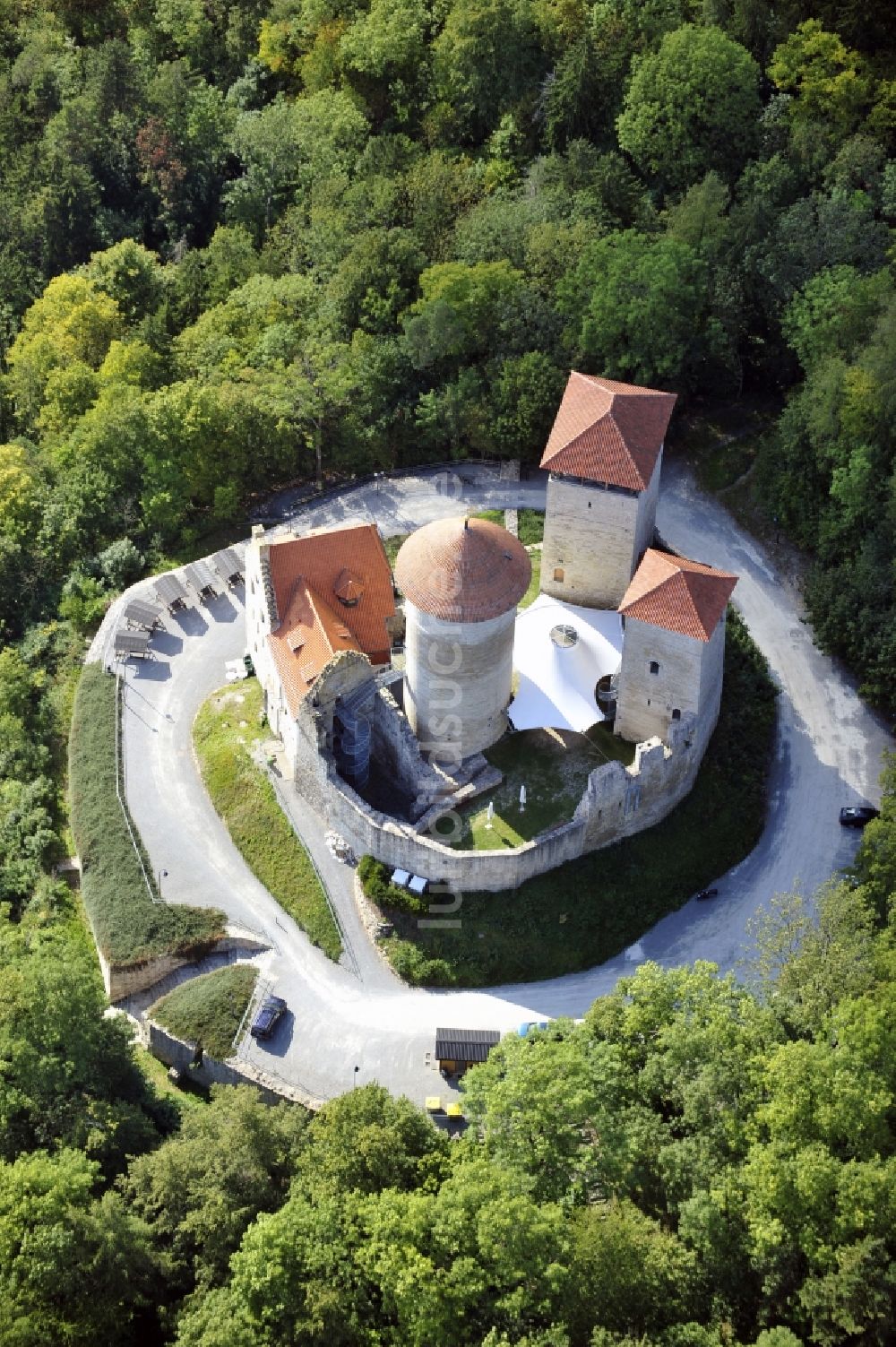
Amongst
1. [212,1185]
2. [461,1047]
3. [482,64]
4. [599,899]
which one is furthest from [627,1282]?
[482,64]

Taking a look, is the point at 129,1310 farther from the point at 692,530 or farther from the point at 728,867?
the point at 692,530

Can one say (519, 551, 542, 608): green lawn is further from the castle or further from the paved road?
the paved road

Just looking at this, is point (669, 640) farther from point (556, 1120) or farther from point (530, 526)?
point (556, 1120)

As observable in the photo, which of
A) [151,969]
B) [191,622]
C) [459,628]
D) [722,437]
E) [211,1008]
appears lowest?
[151,969]

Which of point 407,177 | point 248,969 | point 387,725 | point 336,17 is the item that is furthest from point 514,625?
point 336,17

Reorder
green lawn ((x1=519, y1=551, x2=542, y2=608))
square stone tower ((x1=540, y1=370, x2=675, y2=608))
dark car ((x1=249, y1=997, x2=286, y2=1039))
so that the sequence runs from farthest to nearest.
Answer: green lawn ((x1=519, y1=551, x2=542, y2=608)) → square stone tower ((x1=540, y1=370, x2=675, y2=608)) → dark car ((x1=249, y1=997, x2=286, y2=1039))

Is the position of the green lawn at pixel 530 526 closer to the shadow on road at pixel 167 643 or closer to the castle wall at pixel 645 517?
the castle wall at pixel 645 517

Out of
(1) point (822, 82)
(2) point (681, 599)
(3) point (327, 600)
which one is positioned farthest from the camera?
(1) point (822, 82)

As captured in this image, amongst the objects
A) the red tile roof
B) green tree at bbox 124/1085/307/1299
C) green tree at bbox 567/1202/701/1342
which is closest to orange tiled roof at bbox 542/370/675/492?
the red tile roof
